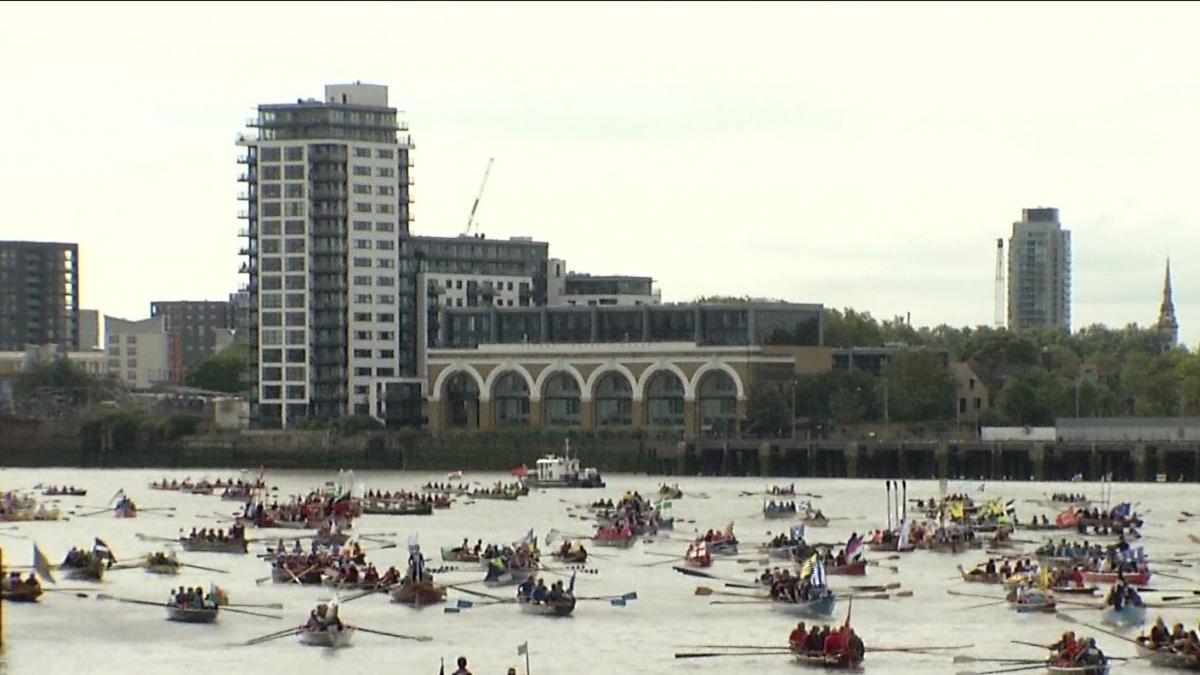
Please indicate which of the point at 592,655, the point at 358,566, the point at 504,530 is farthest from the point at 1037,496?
the point at 592,655

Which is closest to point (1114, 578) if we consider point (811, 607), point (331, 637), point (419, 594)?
point (811, 607)

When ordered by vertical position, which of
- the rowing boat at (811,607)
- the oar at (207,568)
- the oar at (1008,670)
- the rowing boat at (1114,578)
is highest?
the rowing boat at (1114,578)

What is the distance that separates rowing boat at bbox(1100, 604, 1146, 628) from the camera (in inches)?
3364

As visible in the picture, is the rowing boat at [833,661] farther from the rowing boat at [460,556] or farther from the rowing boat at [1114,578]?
the rowing boat at [460,556]

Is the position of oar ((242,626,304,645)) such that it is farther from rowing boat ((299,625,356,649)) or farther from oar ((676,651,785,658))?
oar ((676,651,785,658))

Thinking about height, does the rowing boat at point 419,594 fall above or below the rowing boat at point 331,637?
above

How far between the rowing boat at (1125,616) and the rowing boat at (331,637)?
25170mm

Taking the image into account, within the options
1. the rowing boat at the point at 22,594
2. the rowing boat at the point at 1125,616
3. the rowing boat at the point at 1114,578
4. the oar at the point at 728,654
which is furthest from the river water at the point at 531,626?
the rowing boat at the point at 1114,578

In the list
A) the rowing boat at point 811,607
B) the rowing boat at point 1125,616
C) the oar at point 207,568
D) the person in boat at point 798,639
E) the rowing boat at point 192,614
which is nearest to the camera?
the person in boat at point 798,639

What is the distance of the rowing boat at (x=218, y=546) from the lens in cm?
11588

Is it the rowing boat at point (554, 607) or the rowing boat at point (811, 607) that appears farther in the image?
the rowing boat at point (554, 607)

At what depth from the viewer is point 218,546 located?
4574 inches

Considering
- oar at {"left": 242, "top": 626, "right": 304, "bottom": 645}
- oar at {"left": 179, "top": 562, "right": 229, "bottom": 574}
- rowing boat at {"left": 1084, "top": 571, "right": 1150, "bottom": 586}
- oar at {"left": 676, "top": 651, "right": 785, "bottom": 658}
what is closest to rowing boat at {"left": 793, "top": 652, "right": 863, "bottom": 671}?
oar at {"left": 676, "top": 651, "right": 785, "bottom": 658}

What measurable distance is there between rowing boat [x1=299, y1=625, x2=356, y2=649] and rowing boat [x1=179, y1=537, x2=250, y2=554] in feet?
111
